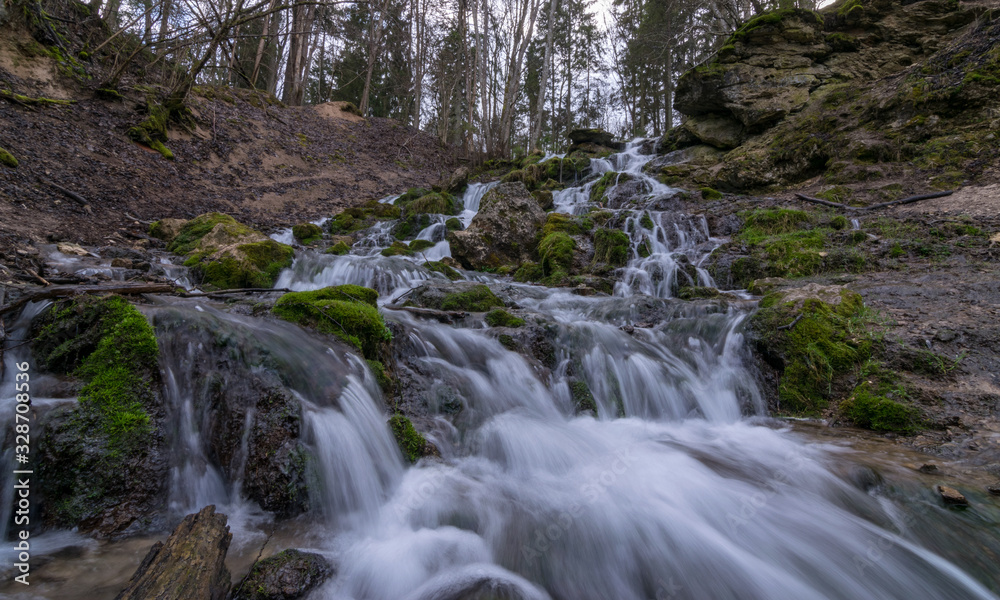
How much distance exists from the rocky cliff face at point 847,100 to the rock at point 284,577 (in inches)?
464

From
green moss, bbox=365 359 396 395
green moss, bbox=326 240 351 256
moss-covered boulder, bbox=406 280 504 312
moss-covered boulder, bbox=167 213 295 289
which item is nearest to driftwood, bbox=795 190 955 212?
moss-covered boulder, bbox=406 280 504 312

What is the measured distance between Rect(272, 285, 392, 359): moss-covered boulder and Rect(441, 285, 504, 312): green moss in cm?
198

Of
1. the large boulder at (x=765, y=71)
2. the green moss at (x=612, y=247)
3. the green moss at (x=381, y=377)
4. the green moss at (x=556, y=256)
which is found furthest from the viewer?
the large boulder at (x=765, y=71)

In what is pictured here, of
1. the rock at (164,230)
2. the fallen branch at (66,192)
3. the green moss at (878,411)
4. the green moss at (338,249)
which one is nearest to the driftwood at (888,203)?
the green moss at (878,411)

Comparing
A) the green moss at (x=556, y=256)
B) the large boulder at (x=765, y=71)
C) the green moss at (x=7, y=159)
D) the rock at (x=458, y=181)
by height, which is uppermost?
the large boulder at (x=765, y=71)

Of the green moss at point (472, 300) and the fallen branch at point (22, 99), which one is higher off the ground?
the fallen branch at point (22, 99)

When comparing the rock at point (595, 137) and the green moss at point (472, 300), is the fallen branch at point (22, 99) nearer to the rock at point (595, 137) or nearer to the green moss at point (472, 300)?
the green moss at point (472, 300)

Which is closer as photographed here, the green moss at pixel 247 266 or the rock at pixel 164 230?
the green moss at pixel 247 266

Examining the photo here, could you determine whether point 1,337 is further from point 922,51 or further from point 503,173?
point 922,51

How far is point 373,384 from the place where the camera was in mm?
3723

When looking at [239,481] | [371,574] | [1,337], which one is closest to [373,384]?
[239,481]

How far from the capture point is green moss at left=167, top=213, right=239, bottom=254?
742 cm

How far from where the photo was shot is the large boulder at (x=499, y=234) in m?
9.95

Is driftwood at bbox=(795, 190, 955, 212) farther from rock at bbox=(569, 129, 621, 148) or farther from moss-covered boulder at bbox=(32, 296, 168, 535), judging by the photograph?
rock at bbox=(569, 129, 621, 148)
